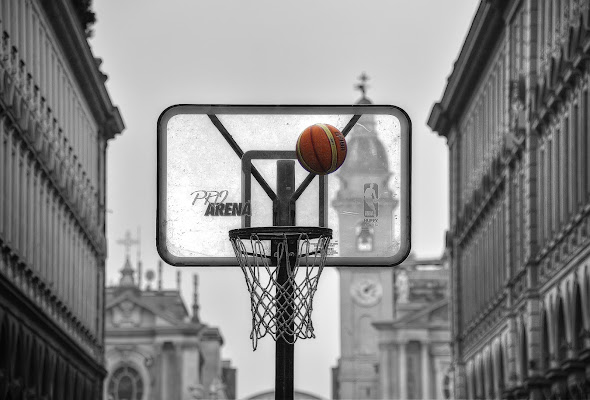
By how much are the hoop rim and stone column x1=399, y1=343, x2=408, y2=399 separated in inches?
4805

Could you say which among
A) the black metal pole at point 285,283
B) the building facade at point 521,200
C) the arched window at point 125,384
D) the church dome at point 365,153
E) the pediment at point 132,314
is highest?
the pediment at point 132,314

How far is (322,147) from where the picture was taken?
2111 centimetres

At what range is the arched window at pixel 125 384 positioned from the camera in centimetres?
13762

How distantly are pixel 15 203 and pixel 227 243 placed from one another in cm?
3007

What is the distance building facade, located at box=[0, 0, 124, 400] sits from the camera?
5006 cm

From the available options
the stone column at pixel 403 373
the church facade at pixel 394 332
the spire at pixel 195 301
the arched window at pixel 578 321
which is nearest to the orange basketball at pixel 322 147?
the arched window at pixel 578 321

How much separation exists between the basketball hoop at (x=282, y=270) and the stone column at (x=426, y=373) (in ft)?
399

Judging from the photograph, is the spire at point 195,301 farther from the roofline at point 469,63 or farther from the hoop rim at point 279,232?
the hoop rim at point 279,232

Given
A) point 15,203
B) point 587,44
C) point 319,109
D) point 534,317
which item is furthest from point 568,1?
point 319,109

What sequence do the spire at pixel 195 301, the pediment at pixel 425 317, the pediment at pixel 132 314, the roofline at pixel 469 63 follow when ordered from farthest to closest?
the pediment at pixel 425 317, the spire at pixel 195 301, the pediment at pixel 132 314, the roofline at pixel 469 63

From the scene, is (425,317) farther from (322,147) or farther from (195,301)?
(322,147)

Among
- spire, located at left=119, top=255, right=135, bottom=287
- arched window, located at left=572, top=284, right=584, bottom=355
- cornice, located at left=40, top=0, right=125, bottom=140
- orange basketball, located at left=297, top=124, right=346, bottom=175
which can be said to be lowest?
orange basketball, located at left=297, top=124, right=346, bottom=175

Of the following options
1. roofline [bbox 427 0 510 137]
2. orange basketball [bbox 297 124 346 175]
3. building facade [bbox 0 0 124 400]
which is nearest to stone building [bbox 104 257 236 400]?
roofline [bbox 427 0 510 137]

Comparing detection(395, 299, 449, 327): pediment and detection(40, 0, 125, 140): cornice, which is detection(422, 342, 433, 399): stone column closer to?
detection(395, 299, 449, 327): pediment
